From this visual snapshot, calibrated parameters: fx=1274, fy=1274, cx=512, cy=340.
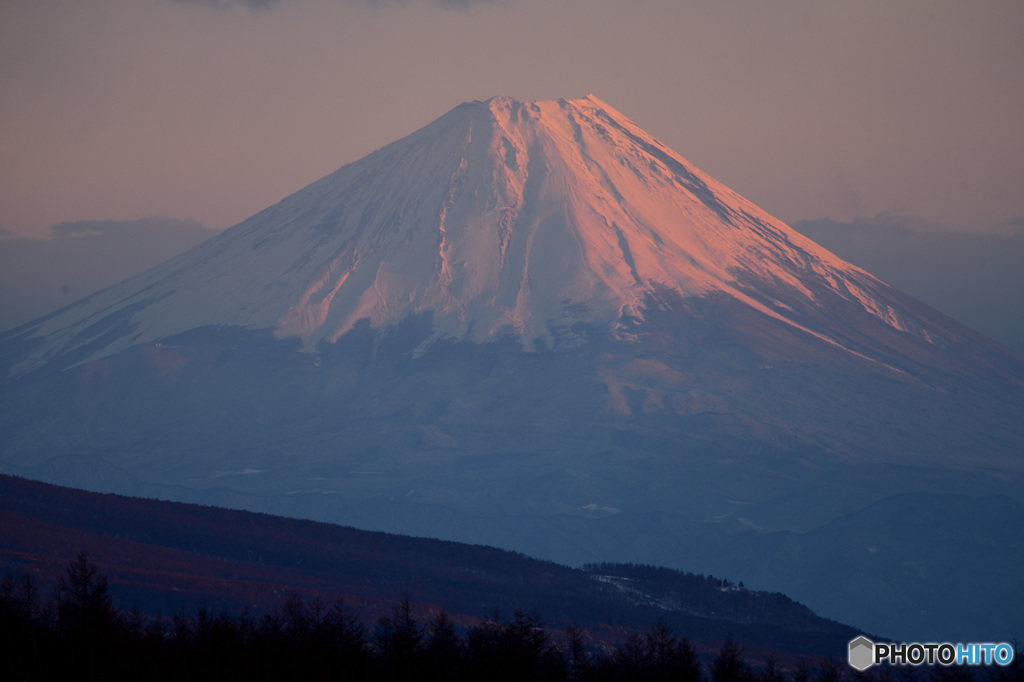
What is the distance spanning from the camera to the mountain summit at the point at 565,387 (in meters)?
136

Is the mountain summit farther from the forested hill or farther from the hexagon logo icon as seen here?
the hexagon logo icon

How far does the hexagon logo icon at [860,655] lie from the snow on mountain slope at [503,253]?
110 m

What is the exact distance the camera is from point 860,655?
55.0 m

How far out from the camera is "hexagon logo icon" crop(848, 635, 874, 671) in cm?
5066

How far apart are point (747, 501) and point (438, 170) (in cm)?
7304

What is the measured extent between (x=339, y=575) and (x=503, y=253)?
112302 millimetres

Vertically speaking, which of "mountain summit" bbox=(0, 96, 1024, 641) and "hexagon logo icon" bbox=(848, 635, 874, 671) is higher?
"mountain summit" bbox=(0, 96, 1024, 641)

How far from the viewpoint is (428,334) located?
6786 inches

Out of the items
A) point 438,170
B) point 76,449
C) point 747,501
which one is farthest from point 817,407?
point 76,449

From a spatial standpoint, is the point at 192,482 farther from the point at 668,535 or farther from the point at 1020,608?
the point at 1020,608

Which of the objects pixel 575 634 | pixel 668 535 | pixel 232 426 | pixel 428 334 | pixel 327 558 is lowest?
pixel 575 634

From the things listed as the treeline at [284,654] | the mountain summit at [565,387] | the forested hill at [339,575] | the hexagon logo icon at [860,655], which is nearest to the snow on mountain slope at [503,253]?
the mountain summit at [565,387]

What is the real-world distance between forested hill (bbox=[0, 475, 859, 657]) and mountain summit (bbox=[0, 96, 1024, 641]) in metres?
53.2

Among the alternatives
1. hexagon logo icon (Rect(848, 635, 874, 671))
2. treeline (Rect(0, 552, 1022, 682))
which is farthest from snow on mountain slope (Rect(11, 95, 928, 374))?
treeline (Rect(0, 552, 1022, 682))
